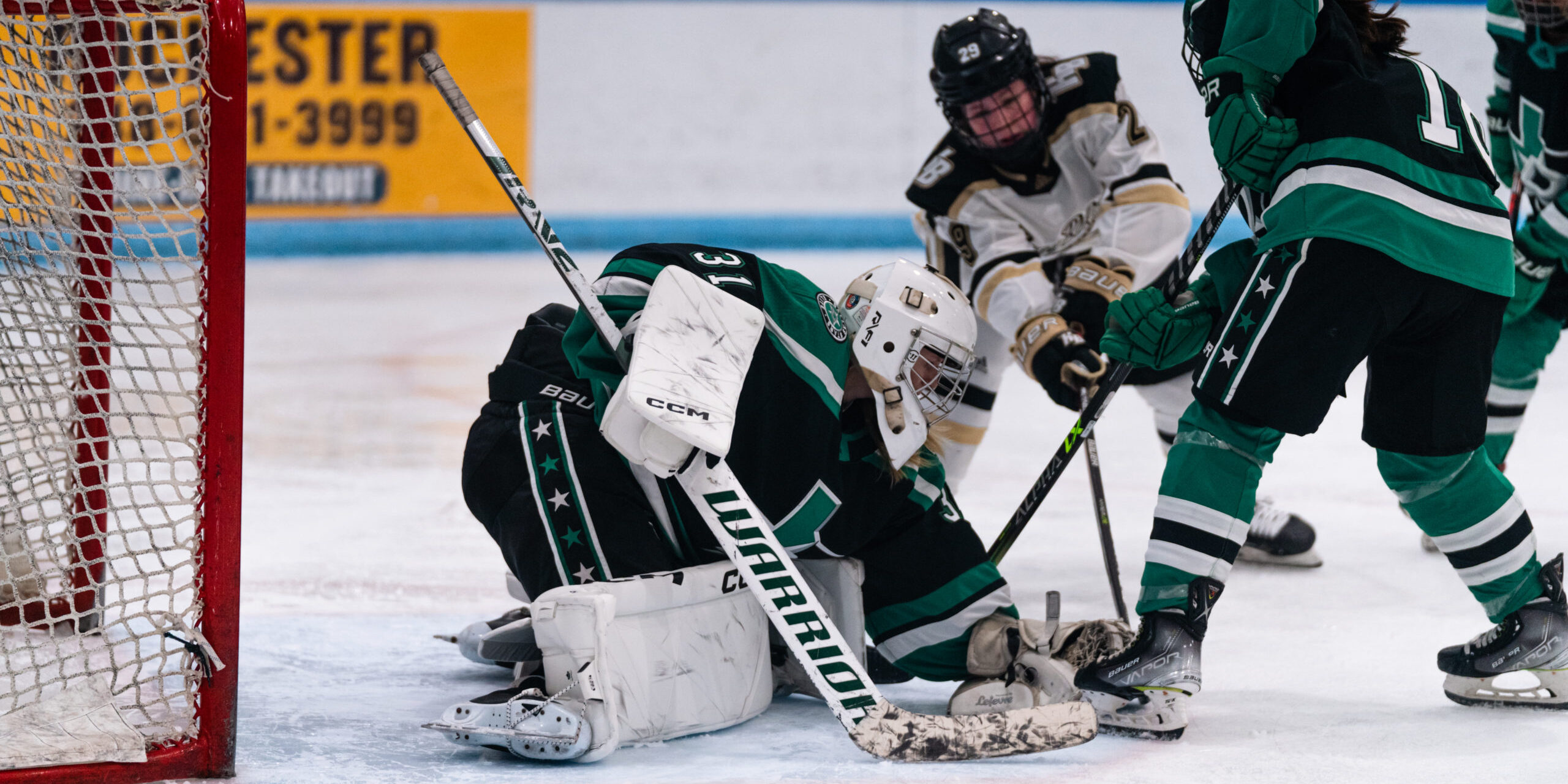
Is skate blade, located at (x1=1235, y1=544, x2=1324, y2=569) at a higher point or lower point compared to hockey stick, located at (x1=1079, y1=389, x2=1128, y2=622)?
lower

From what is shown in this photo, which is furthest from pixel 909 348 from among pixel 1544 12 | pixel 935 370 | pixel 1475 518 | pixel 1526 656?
pixel 1544 12

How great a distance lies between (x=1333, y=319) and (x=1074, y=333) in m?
0.94

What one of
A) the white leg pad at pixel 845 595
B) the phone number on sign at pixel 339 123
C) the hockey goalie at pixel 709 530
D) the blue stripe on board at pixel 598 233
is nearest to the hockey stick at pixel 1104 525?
the hockey goalie at pixel 709 530

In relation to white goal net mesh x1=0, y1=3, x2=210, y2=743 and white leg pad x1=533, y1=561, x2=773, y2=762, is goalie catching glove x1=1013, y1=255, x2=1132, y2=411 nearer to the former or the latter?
white leg pad x1=533, y1=561, x2=773, y2=762

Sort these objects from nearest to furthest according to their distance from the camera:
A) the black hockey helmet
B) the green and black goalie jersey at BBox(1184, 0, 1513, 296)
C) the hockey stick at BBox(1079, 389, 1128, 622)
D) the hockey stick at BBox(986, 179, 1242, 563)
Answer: the green and black goalie jersey at BBox(1184, 0, 1513, 296) < the hockey stick at BBox(986, 179, 1242, 563) < the hockey stick at BBox(1079, 389, 1128, 622) < the black hockey helmet

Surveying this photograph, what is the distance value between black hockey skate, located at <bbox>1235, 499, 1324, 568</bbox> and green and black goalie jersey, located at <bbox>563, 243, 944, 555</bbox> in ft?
4.38

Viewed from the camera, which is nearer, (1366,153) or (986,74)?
(1366,153)

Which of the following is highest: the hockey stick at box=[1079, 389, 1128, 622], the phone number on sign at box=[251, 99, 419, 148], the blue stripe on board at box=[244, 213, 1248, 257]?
the hockey stick at box=[1079, 389, 1128, 622]

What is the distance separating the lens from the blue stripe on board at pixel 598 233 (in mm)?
8062

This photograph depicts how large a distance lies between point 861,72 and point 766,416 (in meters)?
6.38

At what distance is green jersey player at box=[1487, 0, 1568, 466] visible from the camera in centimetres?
293

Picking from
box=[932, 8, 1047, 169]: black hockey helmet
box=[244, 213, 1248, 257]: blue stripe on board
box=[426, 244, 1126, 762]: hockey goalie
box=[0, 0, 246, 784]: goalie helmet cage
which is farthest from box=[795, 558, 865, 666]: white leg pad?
box=[244, 213, 1248, 257]: blue stripe on board

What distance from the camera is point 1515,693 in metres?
2.22

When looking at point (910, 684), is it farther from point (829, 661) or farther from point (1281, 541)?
point (1281, 541)
